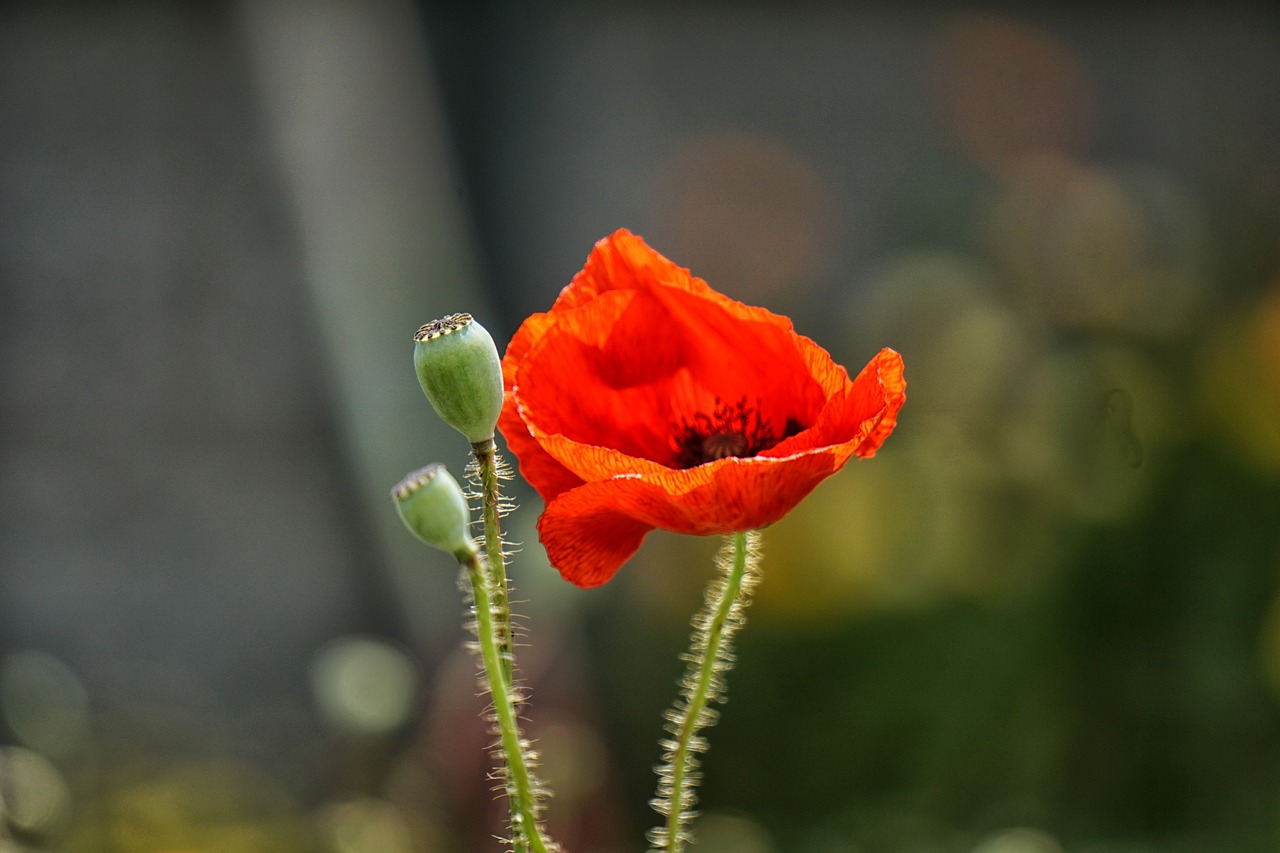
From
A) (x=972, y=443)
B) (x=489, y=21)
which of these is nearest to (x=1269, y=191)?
(x=972, y=443)

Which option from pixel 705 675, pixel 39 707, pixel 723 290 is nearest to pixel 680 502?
pixel 705 675

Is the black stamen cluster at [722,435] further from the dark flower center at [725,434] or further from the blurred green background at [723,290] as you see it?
the blurred green background at [723,290]

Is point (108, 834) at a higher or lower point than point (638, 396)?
lower

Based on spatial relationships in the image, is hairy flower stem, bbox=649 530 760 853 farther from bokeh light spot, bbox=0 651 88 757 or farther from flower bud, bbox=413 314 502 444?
bokeh light spot, bbox=0 651 88 757

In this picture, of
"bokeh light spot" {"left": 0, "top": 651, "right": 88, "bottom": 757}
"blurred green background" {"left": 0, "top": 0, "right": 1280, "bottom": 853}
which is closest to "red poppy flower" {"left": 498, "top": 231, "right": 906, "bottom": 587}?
"bokeh light spot" {"left": 0, "top": 651, "right": 88, "bottom": 757}

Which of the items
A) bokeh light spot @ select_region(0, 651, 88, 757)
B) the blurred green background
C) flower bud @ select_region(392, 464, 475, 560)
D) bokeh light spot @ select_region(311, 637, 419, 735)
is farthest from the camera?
the blurred green background

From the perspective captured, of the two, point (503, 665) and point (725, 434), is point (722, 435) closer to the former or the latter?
point (725, 434)

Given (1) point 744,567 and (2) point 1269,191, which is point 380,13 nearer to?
(2) point 1269,191
